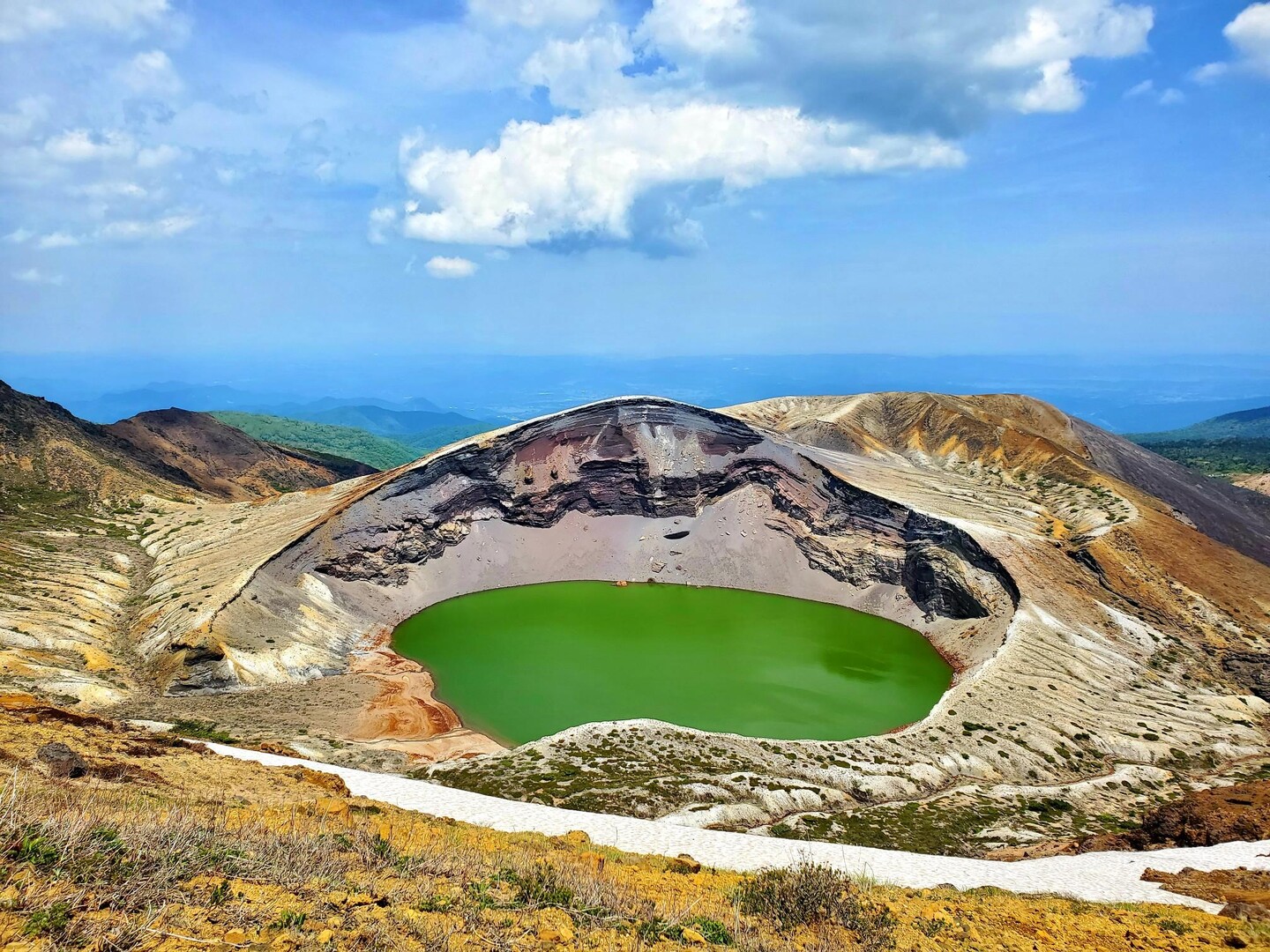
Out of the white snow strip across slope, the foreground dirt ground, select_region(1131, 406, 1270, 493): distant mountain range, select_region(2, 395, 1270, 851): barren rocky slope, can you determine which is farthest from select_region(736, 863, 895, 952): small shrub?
select_region(1131, 406, 1270, 493): distant mountain range

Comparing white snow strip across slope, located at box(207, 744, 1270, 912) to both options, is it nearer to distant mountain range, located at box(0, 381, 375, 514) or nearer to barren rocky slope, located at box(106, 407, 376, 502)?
distant mountain range, located at box(0, 381, 375, 514)

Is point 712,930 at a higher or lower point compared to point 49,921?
lower

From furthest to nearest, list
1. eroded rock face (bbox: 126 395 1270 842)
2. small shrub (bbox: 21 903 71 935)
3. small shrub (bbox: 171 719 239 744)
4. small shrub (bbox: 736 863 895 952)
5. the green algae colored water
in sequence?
the green algae colored water < eroded rock face (bbox: 126 395 1270 842) < small shrub (bbox: 171 719 239 744) < small shrub (bbox: 736 863 895 952) < small shrub (bbox: 21 903 71 935)

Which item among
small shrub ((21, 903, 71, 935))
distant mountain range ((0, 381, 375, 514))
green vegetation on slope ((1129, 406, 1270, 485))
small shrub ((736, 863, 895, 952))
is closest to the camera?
small shrub ((21, 903, 71, 935))

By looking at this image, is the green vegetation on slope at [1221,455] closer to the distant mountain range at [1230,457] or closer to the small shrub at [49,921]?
the distant mountain range at [1230,457]

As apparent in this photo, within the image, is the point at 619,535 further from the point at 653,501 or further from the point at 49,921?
the point at 49,921

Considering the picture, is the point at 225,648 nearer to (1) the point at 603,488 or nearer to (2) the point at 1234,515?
(1) the point at 603,488

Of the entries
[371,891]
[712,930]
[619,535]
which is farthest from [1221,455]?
[371,891]
